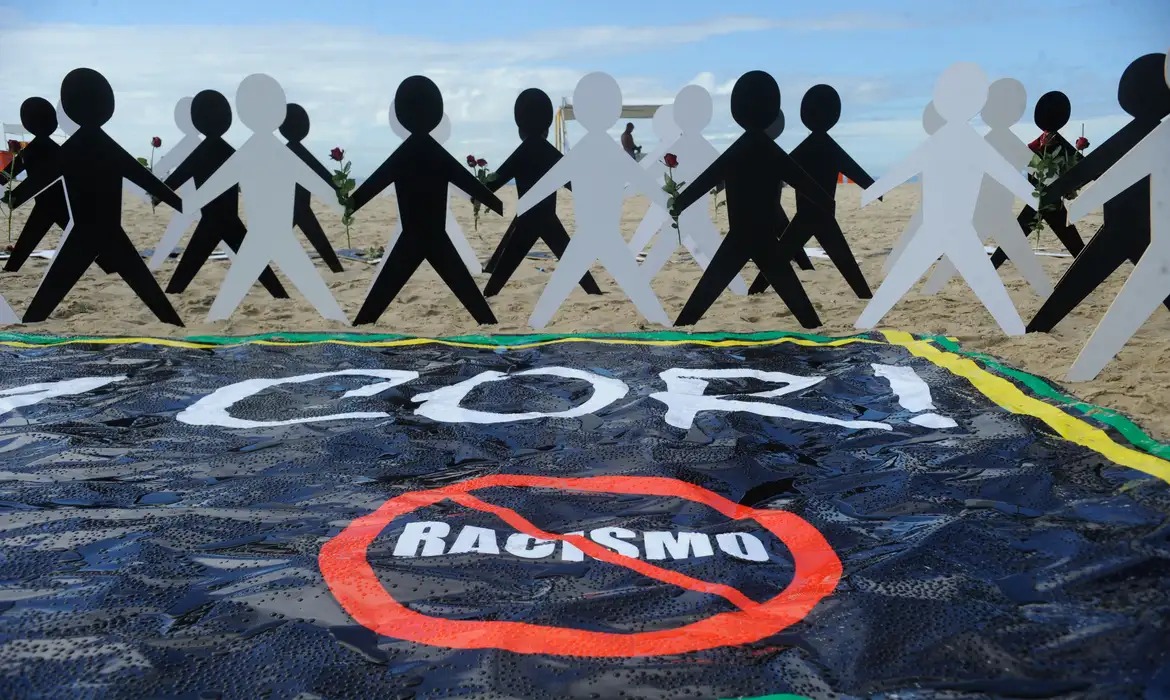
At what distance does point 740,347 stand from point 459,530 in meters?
2.34

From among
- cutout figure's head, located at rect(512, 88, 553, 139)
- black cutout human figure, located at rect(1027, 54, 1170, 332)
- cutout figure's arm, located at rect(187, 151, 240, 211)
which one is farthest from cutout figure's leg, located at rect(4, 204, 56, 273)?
black cutout human figure, located at rect(1027, 54, 1170, 332)

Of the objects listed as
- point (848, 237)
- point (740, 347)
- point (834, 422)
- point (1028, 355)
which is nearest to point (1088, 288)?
point (1028, 355)

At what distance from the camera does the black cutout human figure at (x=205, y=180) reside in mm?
5691

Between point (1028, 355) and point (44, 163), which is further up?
point (44, 163)

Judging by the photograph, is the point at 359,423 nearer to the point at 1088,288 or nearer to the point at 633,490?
the point at 633,490

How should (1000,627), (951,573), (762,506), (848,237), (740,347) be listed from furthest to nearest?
1. (848,237)
2. (740,347)
3. (762,506)
4. (951,573)
5. (1000,627)

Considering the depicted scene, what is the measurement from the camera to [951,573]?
76.9 inches

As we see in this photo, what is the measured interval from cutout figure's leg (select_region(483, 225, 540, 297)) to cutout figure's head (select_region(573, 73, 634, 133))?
78 cm

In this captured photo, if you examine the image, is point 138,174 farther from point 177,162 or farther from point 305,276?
point 177,162

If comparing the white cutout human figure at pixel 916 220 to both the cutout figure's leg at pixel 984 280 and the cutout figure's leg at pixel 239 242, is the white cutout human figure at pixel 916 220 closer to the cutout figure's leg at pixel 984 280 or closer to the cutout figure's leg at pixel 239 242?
the cutout figure's leg at pixel 984 280

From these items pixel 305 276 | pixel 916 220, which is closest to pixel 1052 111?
pixel 916 220

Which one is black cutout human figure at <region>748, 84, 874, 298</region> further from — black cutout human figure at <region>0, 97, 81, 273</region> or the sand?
black cutout human figure at <region>0, 97, 81, 273</region>

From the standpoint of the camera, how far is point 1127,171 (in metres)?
3.97

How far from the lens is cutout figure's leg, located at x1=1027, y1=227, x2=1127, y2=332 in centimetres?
436
